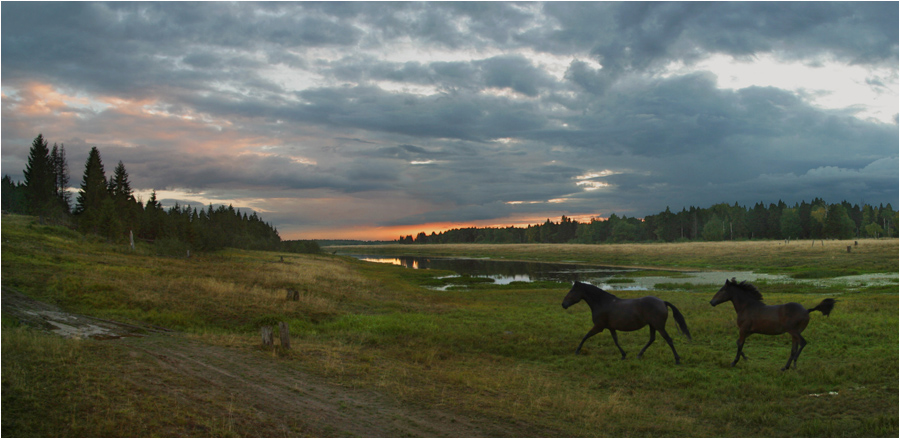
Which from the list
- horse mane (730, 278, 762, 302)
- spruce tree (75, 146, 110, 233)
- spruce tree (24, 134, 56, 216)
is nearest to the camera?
horse mane (730, 278, 762, 302)

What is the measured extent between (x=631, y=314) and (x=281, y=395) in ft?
32.1

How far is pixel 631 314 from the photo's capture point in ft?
43.1

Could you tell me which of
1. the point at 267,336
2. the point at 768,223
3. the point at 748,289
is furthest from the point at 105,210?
the point at 768,223

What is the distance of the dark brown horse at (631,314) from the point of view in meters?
12.8

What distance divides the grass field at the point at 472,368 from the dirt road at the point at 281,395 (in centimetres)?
20

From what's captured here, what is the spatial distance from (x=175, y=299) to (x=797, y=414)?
2217 centimetres

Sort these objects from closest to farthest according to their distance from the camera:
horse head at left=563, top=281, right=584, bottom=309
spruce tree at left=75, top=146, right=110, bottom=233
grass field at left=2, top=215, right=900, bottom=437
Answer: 1. grass field at left=2, top=215, right=900, bottom=437
2. horse head at left=563, top=281, right=584, bottom=309
3. spruce tree at left=75, top=146, right=110, bottom=233

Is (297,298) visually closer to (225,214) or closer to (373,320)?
(373,320)

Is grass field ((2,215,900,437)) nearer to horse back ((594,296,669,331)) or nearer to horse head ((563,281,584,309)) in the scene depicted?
horse back ((594,296,669,331))

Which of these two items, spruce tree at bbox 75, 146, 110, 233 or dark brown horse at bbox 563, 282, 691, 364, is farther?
spruce tree at bbox 75, 146, 110, 233

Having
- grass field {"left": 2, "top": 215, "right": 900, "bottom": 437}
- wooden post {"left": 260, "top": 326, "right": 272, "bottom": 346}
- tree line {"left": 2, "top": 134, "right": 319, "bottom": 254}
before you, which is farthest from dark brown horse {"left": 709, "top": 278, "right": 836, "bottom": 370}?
tree line {"left": 2, "top": 134, "right": 319, "bottom": 254}

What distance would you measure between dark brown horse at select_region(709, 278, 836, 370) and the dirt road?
7.35 m

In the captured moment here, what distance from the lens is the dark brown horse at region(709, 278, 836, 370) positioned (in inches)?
420

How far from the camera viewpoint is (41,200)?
3041 inches
